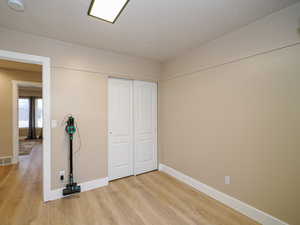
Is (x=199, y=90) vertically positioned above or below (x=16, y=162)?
above

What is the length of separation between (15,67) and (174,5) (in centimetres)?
446

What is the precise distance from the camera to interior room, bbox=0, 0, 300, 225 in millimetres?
1657

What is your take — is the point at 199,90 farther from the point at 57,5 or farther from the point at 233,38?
the point at 57,5

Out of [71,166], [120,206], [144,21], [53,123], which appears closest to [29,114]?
[53,123]

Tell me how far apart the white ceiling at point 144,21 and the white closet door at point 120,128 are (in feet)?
2.90

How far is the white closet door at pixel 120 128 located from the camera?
9.70 ft

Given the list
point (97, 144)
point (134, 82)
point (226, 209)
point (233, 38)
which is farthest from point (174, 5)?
point (226, 209)

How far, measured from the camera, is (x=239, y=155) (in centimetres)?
205

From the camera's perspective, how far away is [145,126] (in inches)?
133

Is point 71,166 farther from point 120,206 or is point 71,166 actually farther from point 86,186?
point 120,206

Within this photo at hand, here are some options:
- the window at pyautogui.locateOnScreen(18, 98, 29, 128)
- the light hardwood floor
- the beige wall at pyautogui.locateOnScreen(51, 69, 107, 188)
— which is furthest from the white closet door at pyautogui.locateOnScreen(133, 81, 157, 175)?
the window at pyautogui.locateOnScreen(18, 98, 29, 128)

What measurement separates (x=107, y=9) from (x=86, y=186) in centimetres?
277

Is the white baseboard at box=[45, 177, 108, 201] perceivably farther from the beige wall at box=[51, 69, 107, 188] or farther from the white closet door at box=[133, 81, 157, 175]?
the white closet door at box=[133, 81, 157, 175]

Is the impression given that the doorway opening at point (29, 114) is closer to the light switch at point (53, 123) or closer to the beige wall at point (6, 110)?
the beige wall at point (6, 110)
